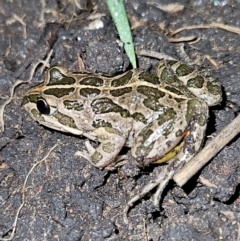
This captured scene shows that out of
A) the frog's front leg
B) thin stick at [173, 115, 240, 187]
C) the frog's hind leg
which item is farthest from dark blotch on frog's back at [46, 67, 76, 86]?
thin stick at [173, 115, 240, 187]

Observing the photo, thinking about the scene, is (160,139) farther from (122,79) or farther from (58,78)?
(58,78)

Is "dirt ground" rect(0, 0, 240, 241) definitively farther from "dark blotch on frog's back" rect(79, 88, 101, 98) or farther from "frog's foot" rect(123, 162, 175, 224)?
"dark blotch on frog's back" rect(79, 88, 101, 98)

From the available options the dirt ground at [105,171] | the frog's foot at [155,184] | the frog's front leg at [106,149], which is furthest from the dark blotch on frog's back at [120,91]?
the frog's foot at [155,184]

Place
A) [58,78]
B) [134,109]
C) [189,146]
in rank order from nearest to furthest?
[189,146]
[134,109]
[58,78]

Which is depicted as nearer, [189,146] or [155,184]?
[189,146]

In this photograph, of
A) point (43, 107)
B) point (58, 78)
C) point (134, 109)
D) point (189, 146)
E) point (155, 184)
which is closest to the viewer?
point (189, 146)

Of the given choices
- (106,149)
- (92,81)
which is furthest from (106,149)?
(92,81)

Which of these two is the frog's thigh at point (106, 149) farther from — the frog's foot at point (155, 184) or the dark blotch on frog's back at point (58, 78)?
the dark blotch on frog's back at point (58, 78)

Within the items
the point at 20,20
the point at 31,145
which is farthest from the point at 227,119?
the point at 20,20
